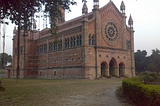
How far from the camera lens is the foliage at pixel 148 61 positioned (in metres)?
69.2

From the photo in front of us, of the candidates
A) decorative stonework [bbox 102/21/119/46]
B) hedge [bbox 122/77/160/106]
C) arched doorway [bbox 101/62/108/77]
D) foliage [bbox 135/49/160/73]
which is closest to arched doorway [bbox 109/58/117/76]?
arched doorway [bbox 101/62/108/77]

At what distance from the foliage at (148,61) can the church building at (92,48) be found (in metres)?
22.3

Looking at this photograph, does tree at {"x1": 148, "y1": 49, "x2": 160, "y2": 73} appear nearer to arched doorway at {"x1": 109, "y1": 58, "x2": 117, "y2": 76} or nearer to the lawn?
arched doorway at {"x1": 109, "y1": 58, "x2": 117, "y2": 76}

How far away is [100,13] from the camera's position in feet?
149

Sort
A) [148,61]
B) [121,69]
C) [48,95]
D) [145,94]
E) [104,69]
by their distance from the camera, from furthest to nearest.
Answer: [148,61] → [121,69] → [104,69] → [48,95] → [145,94]

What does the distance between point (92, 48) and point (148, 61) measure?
141 feet

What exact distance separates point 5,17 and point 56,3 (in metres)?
4.78

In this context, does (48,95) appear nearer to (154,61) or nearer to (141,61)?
(154,61)

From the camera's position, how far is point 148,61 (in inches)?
3029

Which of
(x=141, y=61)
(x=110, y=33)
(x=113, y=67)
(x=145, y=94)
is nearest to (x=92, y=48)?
(x=110, y=33)

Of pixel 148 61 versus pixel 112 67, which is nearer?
pixel 112 67

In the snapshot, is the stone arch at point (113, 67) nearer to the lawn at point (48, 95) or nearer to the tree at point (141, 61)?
the lawn at point (48, 95)

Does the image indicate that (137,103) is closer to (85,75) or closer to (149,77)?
(149,77)

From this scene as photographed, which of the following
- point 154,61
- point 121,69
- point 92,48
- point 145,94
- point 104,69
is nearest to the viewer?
point 145,94
